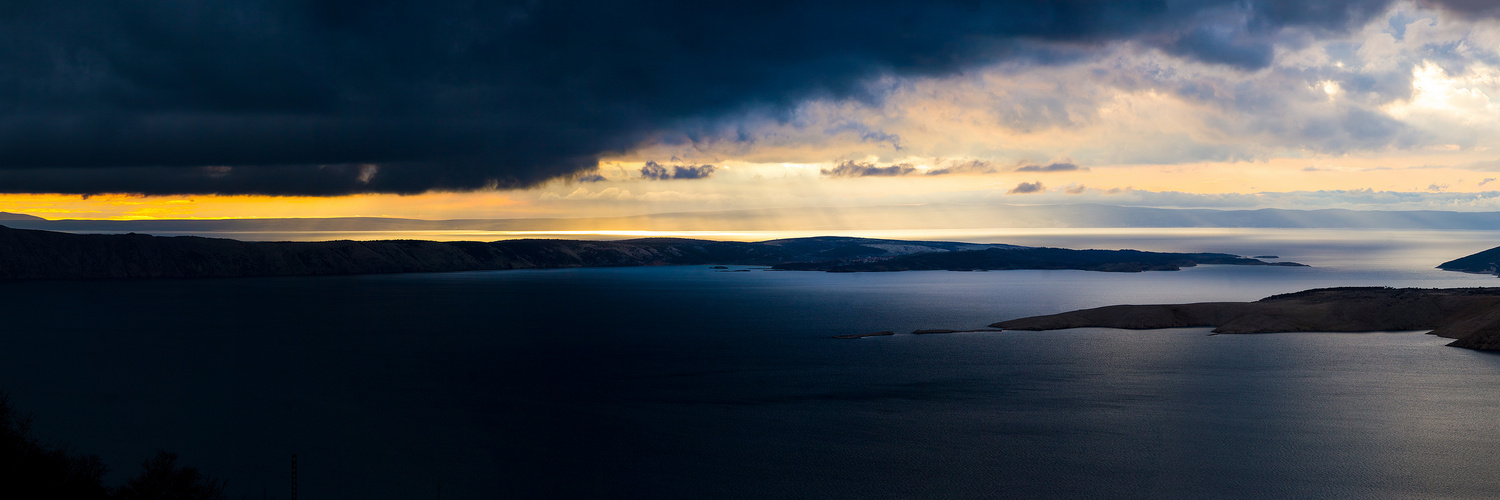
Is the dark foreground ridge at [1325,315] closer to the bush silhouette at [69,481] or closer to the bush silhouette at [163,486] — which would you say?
the bush silhouette at [163,486]

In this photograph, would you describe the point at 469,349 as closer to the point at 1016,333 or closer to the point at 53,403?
the point at 53,403

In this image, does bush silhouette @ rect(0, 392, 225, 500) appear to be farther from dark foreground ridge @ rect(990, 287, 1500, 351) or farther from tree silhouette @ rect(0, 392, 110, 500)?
dark foreground ridge @ rect(990, 287, 1500, 351)

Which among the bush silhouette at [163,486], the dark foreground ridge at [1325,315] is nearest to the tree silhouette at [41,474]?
the bush silhouette at [163,486]

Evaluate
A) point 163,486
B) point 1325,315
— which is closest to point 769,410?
point 163,486

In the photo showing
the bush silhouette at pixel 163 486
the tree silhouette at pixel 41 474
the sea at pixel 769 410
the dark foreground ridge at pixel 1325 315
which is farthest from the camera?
the dark foreground ridge at pixel 1325 315

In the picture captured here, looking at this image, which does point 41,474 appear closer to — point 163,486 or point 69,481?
point 69,481

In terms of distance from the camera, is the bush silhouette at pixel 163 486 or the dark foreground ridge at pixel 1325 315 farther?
the dark foreground ridge at pixel 1325 315
